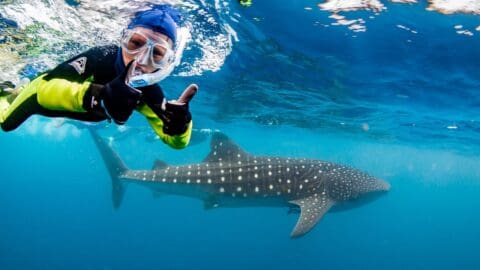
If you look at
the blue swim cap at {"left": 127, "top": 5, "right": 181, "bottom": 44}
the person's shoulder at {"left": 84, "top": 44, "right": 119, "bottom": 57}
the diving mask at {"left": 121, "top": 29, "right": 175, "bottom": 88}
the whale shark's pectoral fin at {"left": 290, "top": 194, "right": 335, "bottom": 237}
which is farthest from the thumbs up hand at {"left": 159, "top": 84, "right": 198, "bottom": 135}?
the whale shark's pectoral fin at {"left": 290, "top": 194, "right": 335, "bottom": 237}

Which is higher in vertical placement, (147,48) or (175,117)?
(147,48)

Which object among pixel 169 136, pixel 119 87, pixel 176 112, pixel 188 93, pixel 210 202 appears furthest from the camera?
pixel 210 202

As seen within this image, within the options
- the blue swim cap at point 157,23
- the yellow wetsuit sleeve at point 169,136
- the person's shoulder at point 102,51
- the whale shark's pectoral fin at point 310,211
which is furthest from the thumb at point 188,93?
the whale shark's pectoral fin at point 310,211

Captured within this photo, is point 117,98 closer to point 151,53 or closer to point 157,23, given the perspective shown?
point 151,53

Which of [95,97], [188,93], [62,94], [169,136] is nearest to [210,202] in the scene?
[169,136]


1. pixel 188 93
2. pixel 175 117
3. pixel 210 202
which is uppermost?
pixel 188 93

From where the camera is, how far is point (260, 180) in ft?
39.8

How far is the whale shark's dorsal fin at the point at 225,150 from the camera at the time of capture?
12190mm

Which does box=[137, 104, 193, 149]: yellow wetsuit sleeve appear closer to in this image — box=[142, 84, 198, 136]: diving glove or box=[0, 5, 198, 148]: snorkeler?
box=[0, 5, 198, 148]: snorkeler

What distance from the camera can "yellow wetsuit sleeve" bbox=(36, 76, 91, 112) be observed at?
2787 millimetres

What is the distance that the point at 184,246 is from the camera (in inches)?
2274

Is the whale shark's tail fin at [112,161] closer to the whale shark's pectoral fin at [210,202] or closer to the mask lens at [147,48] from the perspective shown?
the whale shark's pectoral fin at [210,202]

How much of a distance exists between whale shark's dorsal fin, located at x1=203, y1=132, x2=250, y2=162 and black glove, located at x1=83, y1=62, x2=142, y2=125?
30.7 feet

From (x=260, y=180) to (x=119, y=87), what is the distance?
32.4 ft
